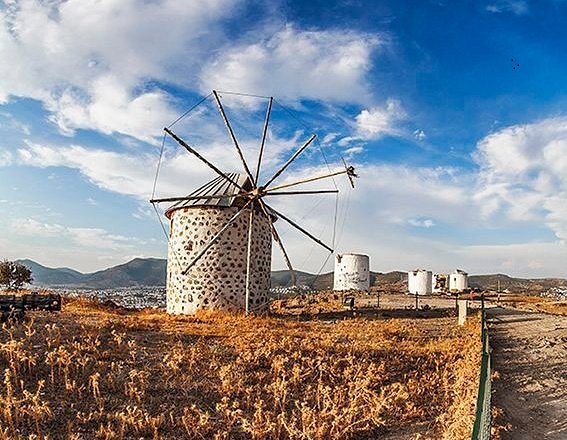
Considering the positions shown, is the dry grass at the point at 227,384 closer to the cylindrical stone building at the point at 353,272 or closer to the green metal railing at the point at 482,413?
the green metal railing at the point at 482,413

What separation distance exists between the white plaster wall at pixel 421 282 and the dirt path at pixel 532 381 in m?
31.5

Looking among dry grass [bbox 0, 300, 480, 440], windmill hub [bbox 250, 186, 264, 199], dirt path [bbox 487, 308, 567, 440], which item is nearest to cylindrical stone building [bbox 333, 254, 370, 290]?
windmill hub [bbox 250, 186, 264, 199]

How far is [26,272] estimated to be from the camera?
3384cm

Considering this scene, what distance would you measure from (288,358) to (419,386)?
2.86 m

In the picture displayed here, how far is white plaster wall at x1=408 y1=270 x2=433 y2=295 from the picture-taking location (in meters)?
49.6

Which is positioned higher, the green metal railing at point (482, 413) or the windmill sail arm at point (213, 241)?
the windmill sail arm at point (213, 241)

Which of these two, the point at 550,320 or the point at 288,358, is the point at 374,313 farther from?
the point at 288,358

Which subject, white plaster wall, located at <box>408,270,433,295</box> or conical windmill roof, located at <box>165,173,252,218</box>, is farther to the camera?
white plaster wall, located at <box>408,270,433,295</box>

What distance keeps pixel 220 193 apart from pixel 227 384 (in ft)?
41.3

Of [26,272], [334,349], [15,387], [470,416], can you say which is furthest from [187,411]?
[26,272]

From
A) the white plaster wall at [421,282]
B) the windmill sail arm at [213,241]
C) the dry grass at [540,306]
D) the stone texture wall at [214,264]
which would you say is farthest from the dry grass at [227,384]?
the white plaster wall at [421,282]

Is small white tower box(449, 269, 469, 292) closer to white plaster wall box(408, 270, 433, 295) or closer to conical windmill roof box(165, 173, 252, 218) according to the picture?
white plaster wall box(408, 270, 433, 295)

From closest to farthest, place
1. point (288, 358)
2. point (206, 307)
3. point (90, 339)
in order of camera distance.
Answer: point (288, 358)
point (90, 339)
point (206, 307)

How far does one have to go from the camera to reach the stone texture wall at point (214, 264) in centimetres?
2055
